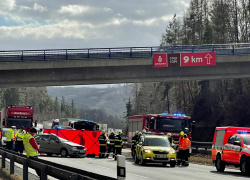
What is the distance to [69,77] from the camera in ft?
138

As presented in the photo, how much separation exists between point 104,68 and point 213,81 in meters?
28.0

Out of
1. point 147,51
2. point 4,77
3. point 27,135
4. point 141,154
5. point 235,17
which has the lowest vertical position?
point 141,154

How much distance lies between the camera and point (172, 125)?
28.1 m

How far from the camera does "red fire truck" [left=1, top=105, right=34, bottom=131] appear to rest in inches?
1483

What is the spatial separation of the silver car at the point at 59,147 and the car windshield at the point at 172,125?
5.12 meters

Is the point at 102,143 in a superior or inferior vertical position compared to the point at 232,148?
Result: inferior

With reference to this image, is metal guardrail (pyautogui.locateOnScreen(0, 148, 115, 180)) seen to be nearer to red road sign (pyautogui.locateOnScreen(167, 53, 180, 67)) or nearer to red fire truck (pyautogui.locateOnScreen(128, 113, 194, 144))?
red fire truck (pyautogui.locateOnScreen(128, 113, 194, 144))

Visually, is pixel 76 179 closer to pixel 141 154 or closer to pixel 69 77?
pixel 141 154

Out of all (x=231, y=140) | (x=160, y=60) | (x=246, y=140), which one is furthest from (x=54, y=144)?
(x=160, y=60)

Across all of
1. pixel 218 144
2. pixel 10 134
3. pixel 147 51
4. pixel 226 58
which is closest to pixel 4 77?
pixel 147 51

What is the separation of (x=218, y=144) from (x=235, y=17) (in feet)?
146

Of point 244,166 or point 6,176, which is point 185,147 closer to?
point 244,166

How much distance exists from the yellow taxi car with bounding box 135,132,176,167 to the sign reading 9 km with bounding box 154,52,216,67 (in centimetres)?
2062

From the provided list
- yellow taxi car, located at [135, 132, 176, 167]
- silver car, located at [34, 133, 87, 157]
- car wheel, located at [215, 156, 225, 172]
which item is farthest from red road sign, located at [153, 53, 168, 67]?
car wheel, located at [215, 156, 225, 172]
